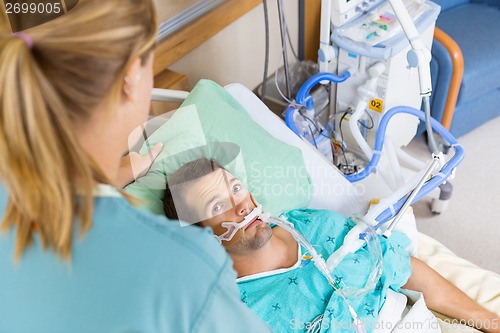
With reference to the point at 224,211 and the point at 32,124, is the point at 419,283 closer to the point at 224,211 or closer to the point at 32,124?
the point at 224,211

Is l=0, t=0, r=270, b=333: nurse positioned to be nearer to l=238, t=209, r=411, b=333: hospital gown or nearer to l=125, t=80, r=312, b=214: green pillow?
l=238, t=209, r=411, b=333: hospital gown

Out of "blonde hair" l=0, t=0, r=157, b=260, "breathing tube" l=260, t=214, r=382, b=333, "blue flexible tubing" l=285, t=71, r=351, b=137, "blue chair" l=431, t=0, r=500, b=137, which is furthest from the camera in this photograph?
"blue chair" l=431, t=0, r=500, b=137

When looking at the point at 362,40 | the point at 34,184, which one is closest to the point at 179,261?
the point at 34,184

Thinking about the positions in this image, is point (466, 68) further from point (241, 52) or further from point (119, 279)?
point (119, 279)

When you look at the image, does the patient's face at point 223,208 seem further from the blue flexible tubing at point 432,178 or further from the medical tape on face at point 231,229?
the blue flexible tubing at point 432,178

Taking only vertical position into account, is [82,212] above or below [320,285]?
above

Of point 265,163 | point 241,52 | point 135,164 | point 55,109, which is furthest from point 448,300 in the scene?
point 241,52

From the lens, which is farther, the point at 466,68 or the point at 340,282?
the point at 466,68

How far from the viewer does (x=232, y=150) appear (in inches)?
68.8

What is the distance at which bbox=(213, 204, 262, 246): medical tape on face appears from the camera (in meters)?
1.50

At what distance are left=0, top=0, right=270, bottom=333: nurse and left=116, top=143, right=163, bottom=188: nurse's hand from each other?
831 millimetres

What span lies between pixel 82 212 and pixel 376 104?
172cm

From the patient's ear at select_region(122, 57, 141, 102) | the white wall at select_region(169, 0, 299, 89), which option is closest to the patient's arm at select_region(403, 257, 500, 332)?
the patient's ear at select_region(122, 57, 141, 102)

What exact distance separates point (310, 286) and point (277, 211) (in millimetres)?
320
